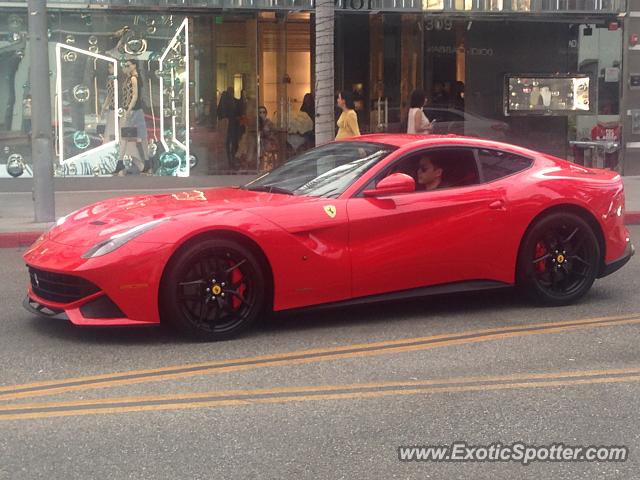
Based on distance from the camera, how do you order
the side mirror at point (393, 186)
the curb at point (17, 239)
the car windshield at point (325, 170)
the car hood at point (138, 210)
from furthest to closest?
the curb at point (17, 239), the car windshield at point (325, 170), the side mirror at point (393, 186), the car hood at point (138, 210)

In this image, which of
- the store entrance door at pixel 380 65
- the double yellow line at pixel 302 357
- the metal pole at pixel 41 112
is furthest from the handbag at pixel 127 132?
the double yellow line at pixel 302 357

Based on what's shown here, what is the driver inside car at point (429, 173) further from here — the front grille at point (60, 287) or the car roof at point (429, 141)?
the front grille at point (60, 287)

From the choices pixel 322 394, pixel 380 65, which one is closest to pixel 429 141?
pixel 322 394

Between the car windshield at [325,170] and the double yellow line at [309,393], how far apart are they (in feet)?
5.91

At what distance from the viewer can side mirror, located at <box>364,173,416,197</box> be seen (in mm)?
6406

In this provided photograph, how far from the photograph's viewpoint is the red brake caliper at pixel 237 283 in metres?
6.08

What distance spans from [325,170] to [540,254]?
1.80 meters

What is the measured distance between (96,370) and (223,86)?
12105mm

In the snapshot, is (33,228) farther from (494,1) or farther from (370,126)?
(494,1)

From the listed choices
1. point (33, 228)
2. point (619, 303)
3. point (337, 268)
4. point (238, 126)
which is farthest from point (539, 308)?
point (238, 126)

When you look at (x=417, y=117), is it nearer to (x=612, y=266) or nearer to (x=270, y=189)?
(x=612, y=266)

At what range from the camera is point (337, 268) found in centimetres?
628

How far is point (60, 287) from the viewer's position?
5941 mm

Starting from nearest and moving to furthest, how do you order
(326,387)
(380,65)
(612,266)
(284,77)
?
(326,387) → (612,266) → (284,77) → (380,65)
